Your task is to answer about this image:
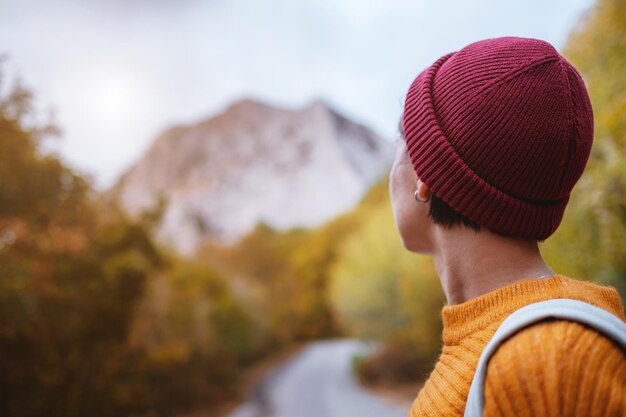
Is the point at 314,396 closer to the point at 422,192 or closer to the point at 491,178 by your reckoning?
the point at 422,192

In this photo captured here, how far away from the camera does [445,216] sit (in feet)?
3.46

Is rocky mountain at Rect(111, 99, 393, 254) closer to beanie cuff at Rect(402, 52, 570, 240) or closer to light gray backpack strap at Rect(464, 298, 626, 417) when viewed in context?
beanie cuff at Rect(402, 52, 570, 240)

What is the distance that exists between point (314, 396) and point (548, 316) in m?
18.4

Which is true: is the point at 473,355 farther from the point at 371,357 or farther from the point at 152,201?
the point at 371,357

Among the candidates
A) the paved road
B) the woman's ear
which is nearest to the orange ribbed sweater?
the woman's ear

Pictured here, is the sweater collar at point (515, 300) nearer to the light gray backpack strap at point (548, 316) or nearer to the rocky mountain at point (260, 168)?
the light gray backpack strap at point (548, 316)

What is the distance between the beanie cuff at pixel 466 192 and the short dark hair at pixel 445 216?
3cm

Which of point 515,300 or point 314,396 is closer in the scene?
point 515,300

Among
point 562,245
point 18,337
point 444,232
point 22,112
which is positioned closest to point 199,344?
point 18,337

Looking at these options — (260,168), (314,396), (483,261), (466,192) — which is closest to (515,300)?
(483,261)

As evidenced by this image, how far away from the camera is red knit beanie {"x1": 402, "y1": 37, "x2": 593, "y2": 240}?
3.06 feet

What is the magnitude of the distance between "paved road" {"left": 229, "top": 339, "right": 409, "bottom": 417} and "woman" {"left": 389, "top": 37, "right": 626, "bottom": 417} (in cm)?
1416

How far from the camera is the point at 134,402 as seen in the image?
11.7 metres

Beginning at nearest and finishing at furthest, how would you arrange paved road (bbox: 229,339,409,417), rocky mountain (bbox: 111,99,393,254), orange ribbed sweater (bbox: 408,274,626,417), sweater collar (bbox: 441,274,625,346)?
orange ribbed sweater (bbox: 408,274,626,417) < sweater collar (bbox: 441,274,625,346) < paved road (bbox: 229,339,409,417) < rocky mountain (bbox: 111,99,393,254)
